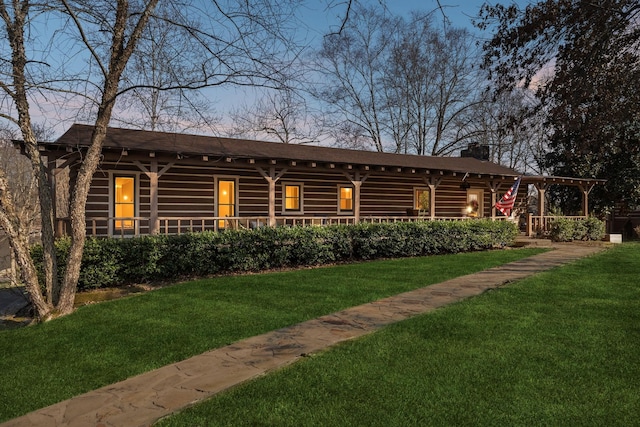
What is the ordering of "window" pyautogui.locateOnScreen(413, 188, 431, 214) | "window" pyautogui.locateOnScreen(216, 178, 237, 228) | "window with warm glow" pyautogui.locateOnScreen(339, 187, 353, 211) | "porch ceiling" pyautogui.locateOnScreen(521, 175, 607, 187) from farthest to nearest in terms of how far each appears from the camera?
"window" pyautogui.locateOnScreen(413, 188, 431, 214) → "porch ceiling" pyautogui.locateOnScreen(521, 175, 607, 187) → "window with warm glow" pyautogui.locateOnScreen(339, 187, 353, 211) → "window" pyautogui.locateOnScreen(216, 178, 237, 228)

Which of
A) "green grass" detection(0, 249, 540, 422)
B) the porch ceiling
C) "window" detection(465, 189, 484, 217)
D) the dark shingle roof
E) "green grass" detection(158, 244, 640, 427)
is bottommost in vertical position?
"green grass" detection(0, 249, 540, 422)

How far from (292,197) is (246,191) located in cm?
213

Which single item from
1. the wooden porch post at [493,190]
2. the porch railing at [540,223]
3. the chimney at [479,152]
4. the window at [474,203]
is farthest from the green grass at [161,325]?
the chimney at [479,152]

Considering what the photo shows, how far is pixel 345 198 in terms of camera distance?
19.7m

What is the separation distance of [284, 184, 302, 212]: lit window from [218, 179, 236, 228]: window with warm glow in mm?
2287

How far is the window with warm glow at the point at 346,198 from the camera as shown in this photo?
1948cm

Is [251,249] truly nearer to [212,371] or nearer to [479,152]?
[212,371]

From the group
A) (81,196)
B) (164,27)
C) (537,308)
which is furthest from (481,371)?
(164,27)

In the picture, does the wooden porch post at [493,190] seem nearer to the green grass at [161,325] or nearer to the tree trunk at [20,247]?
the green grass at [161,325]

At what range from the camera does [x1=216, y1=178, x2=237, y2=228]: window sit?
1633cm

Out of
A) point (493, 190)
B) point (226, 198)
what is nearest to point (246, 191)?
point (226, 198)

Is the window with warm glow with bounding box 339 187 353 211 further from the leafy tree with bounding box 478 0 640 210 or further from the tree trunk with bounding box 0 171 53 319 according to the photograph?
the tree trunk with bounding box 0 171 53 319


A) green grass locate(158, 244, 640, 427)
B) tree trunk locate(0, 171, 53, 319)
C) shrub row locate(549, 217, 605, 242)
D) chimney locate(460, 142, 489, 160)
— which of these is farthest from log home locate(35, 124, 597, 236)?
green grass locate(158, 244, 640, 427)

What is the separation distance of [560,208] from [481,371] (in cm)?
2799
